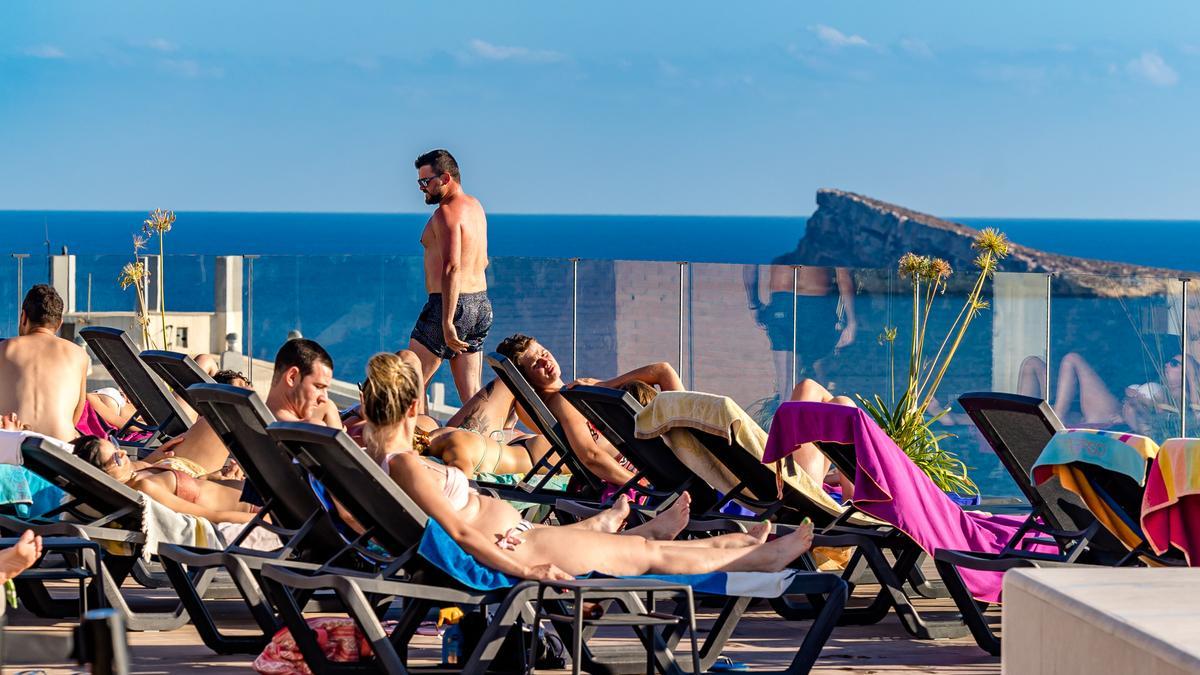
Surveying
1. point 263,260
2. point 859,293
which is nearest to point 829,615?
point 859,293

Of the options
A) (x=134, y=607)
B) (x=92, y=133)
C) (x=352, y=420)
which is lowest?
(x=134, y=607)

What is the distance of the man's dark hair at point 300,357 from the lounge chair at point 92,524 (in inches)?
30.0

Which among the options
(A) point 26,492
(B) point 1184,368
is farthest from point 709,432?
(B) point 1184,368

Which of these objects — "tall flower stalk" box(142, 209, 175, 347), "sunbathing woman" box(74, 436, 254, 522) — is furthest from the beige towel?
"tall flower stalk" box(142, 209, 175, 347)

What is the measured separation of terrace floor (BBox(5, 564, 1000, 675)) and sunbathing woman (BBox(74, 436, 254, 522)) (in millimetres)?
339

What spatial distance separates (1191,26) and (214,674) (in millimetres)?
88140

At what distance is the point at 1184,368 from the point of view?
36.6 ft

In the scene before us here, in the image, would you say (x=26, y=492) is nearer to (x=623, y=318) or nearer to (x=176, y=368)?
(x=176, y=368)

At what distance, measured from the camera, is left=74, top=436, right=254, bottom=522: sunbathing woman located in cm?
580

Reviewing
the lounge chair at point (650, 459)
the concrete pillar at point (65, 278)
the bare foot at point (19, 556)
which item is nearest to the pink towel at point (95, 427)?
the lounge chair at point (650, 459)

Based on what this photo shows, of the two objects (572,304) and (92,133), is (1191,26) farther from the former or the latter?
(572,304)

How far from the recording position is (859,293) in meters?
11.7

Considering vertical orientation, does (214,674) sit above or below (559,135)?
below

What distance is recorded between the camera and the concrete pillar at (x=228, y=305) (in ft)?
42.2
